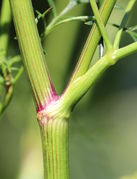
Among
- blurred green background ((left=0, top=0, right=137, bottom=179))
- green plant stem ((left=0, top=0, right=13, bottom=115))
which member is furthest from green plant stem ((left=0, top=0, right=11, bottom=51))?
blurred green background ((left=0, top=0, right=137, bottom=179))

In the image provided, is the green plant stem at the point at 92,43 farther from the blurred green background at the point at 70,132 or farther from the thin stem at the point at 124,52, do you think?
the blurred green background at the point at 70,132

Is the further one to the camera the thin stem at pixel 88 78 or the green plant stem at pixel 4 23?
the green plant stem at pixel 4 23

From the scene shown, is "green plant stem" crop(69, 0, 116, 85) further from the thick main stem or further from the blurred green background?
the blurred green background

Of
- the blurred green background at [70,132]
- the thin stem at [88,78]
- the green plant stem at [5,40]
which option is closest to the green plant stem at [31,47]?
the thin stem at [88,78]

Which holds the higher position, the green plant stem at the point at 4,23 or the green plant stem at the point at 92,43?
the green plant stem at the point at 92,43

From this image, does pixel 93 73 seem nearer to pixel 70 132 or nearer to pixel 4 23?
pixel 4 23

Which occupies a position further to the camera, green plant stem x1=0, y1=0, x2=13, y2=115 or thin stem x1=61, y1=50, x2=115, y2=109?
green plant stem x1=0, y1=0, x2=13, y2=115
